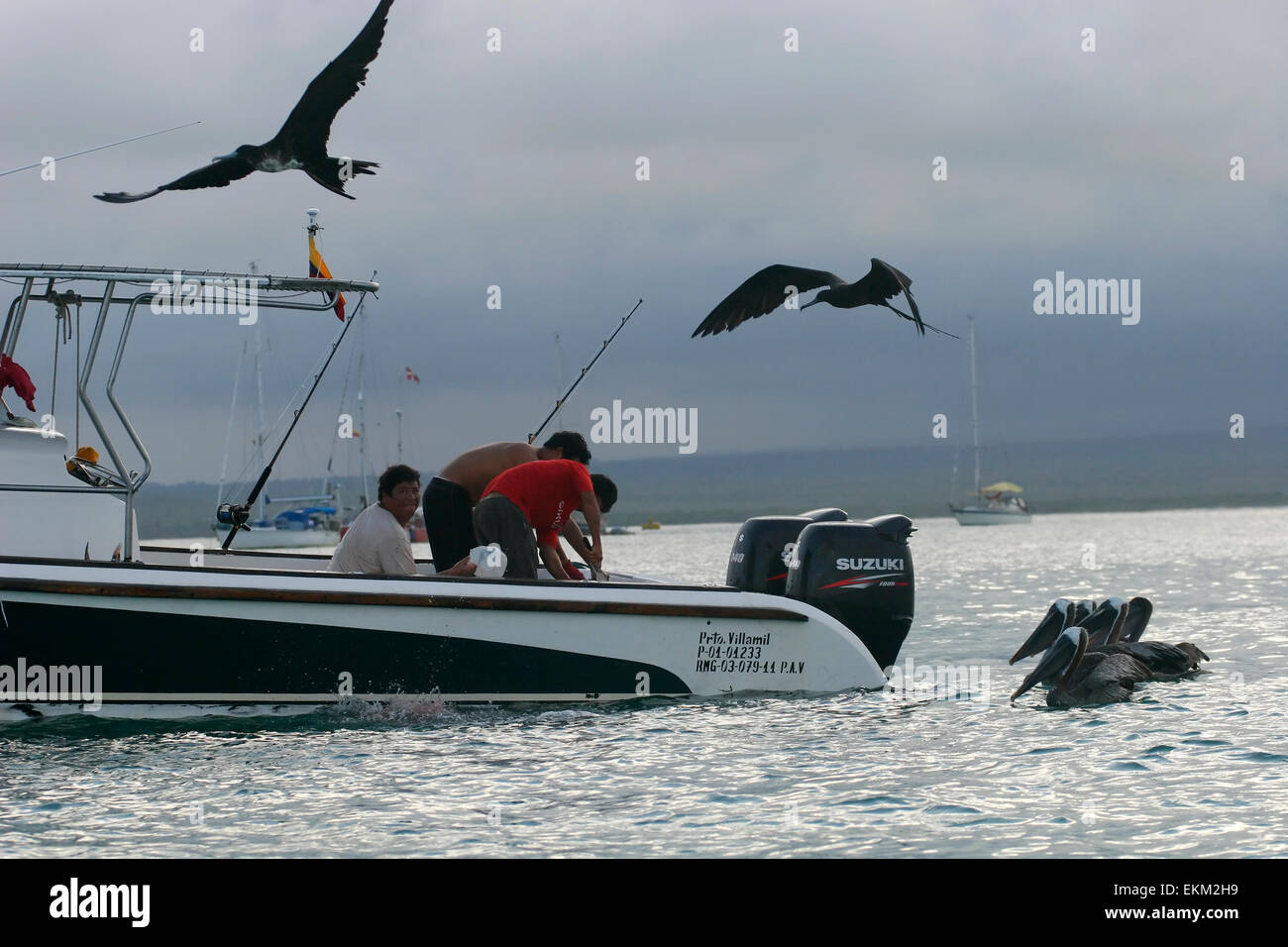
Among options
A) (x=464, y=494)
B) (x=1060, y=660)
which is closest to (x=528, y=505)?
(x=464, y=494)

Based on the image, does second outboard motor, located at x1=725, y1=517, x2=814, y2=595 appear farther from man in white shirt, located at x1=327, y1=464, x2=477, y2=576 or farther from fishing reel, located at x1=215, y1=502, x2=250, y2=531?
fishing reel, located at x1=215, y1=502, x2=250, y2=531

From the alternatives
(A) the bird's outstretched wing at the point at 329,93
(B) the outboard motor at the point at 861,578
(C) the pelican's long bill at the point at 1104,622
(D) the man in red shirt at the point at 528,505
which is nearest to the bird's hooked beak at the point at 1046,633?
(C) the pelican's long bill at the point at 1104,622

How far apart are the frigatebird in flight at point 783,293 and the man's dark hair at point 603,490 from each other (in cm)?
176

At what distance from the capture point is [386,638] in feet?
26.5

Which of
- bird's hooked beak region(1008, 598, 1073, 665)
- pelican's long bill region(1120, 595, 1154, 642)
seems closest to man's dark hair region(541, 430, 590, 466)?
bird's hooked beak region(1008, 598, 1073, 665)

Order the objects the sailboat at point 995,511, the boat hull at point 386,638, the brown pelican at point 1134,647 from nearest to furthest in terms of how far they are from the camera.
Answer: the boat hull at point 386,638
the brown pelican at point 1134,647
the sailboat at point 995,511

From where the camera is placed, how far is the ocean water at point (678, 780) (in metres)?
5.71

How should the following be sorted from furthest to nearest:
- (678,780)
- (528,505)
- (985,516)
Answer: (985,516) < (528,505) < (678,780)

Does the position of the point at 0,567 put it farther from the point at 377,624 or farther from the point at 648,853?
the point at 648,853

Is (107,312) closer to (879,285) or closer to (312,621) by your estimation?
(312,621)

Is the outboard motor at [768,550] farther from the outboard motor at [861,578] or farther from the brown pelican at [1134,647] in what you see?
the brown pelican at [1134,647]

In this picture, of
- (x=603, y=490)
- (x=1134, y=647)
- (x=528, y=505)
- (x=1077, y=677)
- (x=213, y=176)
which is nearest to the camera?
(x=213, y=176)

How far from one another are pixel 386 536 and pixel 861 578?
3.31 m
